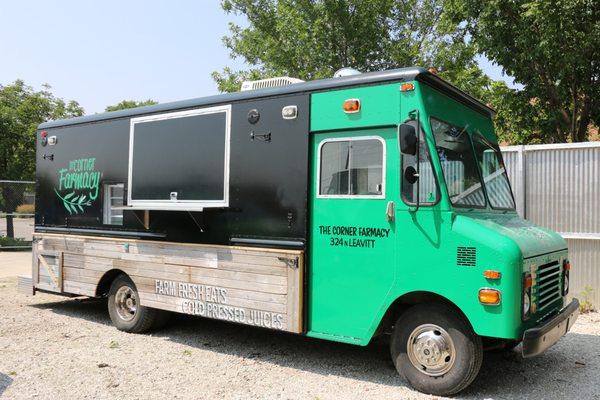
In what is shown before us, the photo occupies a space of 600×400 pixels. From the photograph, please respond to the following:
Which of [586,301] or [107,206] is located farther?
[586,301]

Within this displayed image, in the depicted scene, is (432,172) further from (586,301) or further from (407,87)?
(586,301)

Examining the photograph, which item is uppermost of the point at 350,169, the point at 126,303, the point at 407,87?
the point at 407,87

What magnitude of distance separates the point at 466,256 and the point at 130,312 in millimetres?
4581

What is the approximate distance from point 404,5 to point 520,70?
596 centimetres

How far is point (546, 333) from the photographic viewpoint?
14.3 ft

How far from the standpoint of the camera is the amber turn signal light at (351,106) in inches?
197

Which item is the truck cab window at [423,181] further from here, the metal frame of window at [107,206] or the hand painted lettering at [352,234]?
the metal frame of window at [107,206]

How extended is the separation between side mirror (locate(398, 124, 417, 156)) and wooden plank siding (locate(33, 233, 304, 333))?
4.97 ft

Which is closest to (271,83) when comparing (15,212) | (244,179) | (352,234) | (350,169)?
(244,179)

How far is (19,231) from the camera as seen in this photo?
16.8 meters

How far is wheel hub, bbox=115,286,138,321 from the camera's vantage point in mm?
6863

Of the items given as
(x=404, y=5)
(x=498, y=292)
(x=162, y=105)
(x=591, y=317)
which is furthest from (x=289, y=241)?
(x=404, y=5)

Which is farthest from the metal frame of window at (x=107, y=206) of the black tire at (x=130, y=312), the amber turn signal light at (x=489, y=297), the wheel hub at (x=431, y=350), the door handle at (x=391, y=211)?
the amber turn signal light at (x=489, y=297)

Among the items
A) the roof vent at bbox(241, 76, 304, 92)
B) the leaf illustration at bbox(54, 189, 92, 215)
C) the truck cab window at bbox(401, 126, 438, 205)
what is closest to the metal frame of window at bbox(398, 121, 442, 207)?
the truck cab window at bbox(401, 126, 438, 205)
